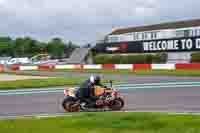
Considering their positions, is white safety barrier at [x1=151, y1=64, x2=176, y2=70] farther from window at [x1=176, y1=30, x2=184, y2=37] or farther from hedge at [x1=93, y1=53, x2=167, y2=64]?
window at [x1=176, y1=30, x2=184, y2=37]

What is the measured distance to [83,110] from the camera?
1329cm

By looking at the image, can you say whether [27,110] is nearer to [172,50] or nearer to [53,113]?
[53,113]

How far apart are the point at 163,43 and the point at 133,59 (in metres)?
4.04

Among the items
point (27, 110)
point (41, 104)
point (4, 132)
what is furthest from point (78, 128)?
point (41, 104)

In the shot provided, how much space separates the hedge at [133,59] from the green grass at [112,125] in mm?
40469

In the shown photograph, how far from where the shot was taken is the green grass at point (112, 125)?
340 inches

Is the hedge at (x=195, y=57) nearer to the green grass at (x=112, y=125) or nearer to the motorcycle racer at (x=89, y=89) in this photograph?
the motorcycle racer at (x=89, y=89)

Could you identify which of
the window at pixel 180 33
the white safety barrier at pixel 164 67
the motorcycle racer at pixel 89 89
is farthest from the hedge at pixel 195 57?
the motorcycle racer at pixel 89 89

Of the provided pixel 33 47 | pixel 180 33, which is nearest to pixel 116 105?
pixel 180 33

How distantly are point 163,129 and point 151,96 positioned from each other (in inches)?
325

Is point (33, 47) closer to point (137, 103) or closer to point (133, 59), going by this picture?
point (133, 59)

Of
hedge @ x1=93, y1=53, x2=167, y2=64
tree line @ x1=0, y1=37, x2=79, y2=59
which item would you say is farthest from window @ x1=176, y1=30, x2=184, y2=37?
tree line @ x1=0, y1=37, x2=79, y2=59

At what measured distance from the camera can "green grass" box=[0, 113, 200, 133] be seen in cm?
865

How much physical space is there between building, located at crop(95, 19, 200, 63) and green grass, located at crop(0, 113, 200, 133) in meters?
39.8
